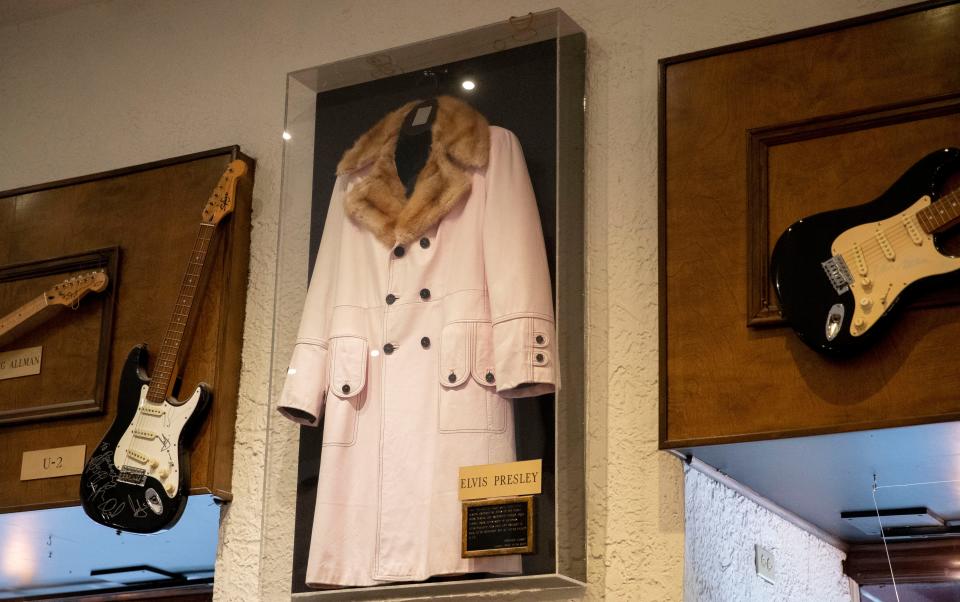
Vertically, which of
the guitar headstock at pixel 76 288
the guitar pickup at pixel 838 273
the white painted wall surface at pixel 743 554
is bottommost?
the white painted wall surface at pixel 743 554

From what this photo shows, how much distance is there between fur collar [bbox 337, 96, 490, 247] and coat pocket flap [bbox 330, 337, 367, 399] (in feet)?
0.70

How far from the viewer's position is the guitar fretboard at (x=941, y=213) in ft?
6.48

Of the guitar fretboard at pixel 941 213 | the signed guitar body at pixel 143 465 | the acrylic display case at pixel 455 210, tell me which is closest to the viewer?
the guitar fretboard at pixel 941 213

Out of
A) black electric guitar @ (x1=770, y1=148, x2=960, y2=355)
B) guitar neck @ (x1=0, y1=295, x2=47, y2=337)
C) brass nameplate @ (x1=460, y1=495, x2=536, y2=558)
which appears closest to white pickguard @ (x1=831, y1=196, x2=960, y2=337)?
black electric guitar @ (x1=770, y1=148, x2=960, y2=355)

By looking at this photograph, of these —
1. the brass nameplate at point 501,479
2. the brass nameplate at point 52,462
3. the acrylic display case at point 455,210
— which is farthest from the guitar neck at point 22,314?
the brass nameplate at point 501,479

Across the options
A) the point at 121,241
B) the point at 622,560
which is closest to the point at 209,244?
the point at 121,241

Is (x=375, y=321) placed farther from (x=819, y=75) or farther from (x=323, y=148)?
(x=819, y=75)

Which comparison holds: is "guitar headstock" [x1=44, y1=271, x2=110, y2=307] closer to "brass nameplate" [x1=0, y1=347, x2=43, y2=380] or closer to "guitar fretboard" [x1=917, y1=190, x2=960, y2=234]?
"brass nameplate" [x1=0, y1=347, x2=43, y2=380]

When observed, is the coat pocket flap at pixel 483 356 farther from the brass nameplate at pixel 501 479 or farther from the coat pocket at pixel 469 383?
the brass nameplate at pixel 501 479

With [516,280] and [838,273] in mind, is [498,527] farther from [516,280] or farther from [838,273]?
[838,273]

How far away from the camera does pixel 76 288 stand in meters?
2.76

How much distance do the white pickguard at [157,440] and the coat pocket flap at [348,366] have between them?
33cm

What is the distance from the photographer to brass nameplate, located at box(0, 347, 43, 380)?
279 centimetres

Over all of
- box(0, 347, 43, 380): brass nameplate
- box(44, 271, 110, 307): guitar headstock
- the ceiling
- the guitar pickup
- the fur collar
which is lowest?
box(0, 347, 43, 380): brass nameplate
